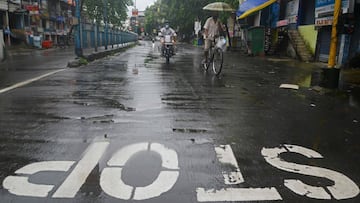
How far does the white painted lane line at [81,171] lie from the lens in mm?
2959

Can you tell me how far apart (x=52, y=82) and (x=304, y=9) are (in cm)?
1525

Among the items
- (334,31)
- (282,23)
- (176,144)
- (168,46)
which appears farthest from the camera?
(282,23)

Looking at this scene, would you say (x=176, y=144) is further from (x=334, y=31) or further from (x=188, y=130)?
(x=334, y=31)

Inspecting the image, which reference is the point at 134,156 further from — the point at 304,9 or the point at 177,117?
the point at 304,9

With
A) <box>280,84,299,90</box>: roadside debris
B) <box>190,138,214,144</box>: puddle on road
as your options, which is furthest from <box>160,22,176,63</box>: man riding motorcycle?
<box>190,138,214,144</box>: puddle on road

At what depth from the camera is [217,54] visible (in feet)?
36.3

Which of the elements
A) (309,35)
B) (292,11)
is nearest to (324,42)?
(309,35)

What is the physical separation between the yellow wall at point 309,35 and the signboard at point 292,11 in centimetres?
138

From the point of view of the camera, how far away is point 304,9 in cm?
1967

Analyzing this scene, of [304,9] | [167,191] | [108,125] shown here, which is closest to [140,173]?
[167,191]

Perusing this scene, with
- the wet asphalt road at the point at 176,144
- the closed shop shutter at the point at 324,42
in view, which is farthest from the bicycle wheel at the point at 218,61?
the closed shop shutter at the point at 324,42

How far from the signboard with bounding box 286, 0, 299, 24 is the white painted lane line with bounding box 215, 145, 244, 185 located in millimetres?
17809

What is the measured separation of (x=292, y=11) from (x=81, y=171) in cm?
2016

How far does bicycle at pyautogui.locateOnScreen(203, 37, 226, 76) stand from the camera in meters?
10.8
